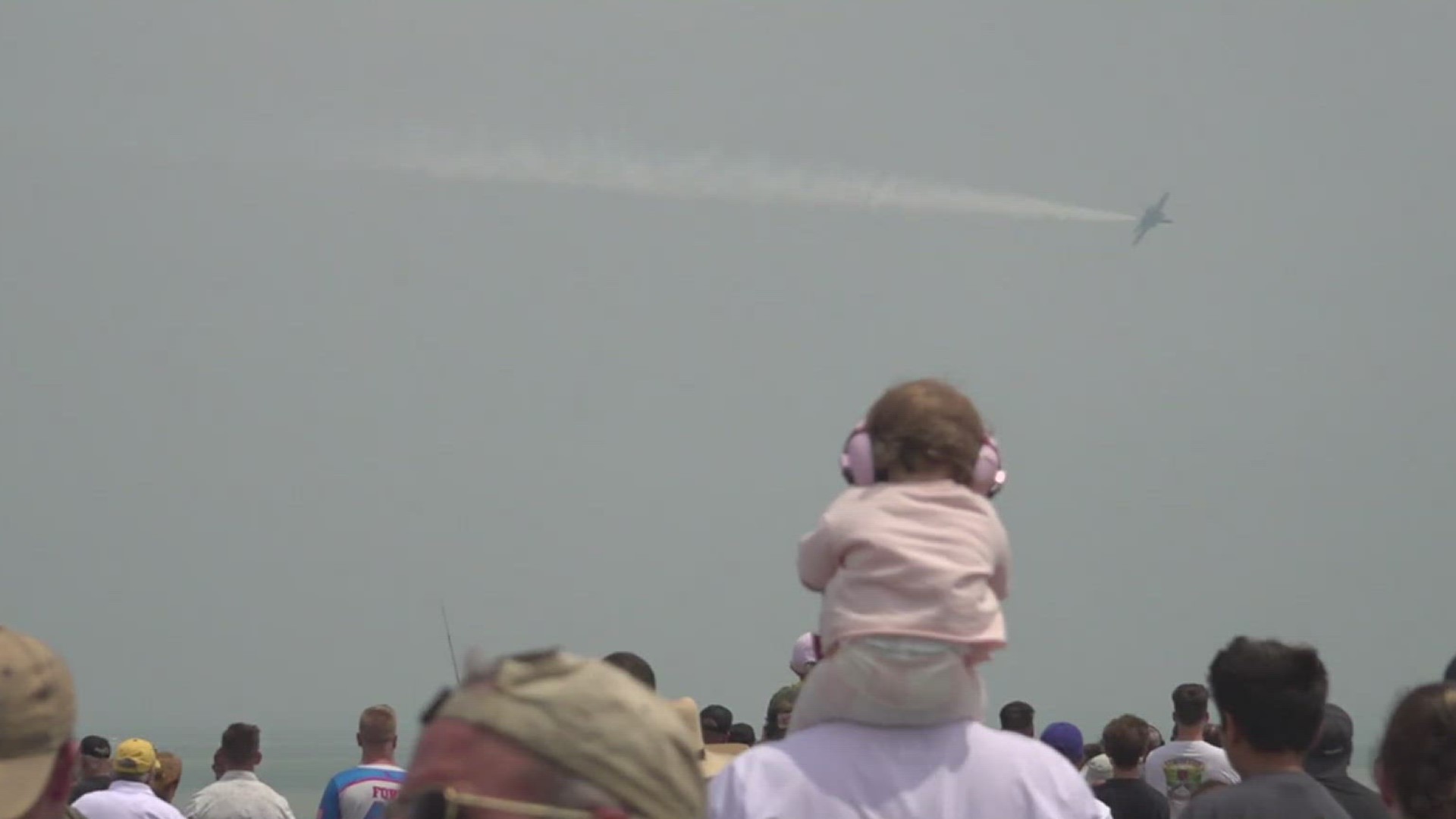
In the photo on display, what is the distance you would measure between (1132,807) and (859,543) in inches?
273

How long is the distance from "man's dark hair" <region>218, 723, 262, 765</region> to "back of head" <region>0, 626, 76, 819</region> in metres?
9.03

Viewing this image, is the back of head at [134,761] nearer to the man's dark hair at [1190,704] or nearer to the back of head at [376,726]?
the back of head at [376,726]

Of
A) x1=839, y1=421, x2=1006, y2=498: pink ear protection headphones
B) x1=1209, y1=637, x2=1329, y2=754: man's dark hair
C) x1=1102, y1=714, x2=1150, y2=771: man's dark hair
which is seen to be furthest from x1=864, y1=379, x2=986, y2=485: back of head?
x1=1102, y1=714, x2=1150, y2=771: man's dark hair

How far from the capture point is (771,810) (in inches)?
178

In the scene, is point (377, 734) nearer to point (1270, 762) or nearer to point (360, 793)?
point (360, 793)

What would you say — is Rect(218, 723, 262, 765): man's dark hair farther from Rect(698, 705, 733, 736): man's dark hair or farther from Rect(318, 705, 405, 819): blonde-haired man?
Rect(698, 705, 733, 736): man's dark hair

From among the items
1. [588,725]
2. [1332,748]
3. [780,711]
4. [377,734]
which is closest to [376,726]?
[377,734]

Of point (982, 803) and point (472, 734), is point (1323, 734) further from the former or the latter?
point (472, 734)

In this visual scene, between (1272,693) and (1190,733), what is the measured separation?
5482 mm

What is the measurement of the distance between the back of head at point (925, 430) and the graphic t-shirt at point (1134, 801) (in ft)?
21.7

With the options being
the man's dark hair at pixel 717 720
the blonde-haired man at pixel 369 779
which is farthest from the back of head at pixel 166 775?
the man's dark hair at pixel 717 720

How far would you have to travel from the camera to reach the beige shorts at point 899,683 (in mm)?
4480

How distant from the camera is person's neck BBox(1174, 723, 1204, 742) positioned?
11305 mm

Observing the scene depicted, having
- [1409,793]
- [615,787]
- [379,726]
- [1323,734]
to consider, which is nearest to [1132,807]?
[1323,734]
